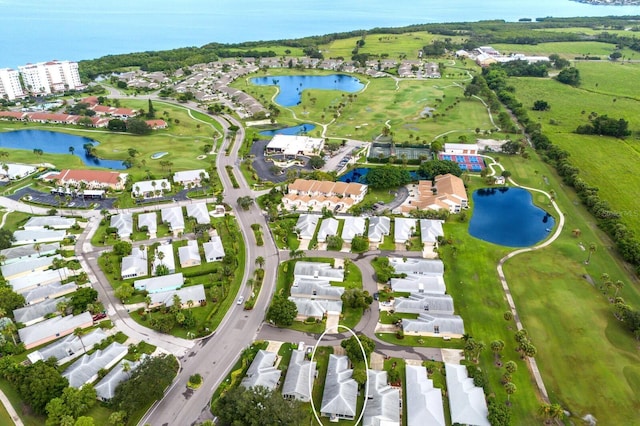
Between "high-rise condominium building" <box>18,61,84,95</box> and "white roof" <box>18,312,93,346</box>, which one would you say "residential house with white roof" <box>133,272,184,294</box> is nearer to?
"white roof" <box>18,312,93,346</box>

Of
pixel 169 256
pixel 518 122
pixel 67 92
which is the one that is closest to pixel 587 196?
pixel 518 122

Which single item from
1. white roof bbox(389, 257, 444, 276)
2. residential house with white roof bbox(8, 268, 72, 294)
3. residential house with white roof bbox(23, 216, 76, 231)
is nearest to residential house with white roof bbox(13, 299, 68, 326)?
residential house with white roof bbox(8, 268, 72, 294)

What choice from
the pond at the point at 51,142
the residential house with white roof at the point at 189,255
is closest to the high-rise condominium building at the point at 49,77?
the pond at the point at 51,142

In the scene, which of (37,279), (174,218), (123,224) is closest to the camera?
(37,279)

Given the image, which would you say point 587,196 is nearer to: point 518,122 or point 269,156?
point 518,122

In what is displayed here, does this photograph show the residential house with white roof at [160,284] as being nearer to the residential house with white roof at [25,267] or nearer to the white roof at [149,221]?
the white roof at [149,221]

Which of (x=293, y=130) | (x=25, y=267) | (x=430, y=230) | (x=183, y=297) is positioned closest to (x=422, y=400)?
(x=183, y=297)

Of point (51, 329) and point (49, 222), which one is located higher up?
point (49, 222)

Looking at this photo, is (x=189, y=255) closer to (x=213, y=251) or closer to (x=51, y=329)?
(x=213, y=251)
